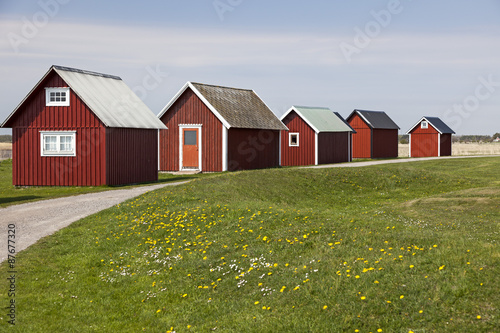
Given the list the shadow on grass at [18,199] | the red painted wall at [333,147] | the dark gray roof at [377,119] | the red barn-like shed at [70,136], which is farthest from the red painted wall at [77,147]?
the dark gray roof at [377,119]

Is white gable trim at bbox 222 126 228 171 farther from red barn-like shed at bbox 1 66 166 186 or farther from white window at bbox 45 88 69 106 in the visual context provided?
white window at bbox 45 88 69 106

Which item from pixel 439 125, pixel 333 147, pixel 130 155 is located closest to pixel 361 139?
pixel 439 125

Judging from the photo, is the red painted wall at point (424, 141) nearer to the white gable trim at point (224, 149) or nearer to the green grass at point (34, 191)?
the white gable trim at point (224, 149)

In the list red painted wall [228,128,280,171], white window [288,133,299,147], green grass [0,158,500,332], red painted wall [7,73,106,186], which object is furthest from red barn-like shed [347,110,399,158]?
green grass [0,158,500,332]

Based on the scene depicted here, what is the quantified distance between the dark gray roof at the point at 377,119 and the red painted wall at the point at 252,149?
75.5ft

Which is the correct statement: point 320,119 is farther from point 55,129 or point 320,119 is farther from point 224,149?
point 55,129

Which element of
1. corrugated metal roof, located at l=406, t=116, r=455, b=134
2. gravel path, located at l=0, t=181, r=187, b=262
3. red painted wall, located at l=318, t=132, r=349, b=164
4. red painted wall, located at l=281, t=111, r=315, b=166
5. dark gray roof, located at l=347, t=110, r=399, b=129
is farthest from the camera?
corrugated metal roof, located at l=406, t=116, r=455, b=134

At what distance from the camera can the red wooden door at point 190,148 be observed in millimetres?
38438

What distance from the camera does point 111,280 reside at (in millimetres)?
12422

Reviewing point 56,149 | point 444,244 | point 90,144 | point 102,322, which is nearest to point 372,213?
point 444,244

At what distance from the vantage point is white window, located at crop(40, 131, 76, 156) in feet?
95.6

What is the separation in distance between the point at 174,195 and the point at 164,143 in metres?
19.3

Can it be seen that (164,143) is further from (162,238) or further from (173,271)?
(173,271)

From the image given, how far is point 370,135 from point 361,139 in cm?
117
